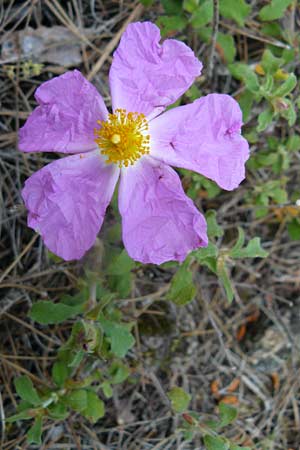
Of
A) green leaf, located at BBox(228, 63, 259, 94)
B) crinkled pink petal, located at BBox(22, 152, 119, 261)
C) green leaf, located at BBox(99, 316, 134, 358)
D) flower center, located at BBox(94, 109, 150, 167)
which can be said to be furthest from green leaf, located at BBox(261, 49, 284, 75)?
green leaf, located at BBox(99, 316, 134, 358)

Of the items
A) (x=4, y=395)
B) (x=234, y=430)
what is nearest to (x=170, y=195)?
(x=4, y=395)

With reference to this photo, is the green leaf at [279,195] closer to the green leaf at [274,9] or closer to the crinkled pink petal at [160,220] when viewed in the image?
the green leaf at [274,9]

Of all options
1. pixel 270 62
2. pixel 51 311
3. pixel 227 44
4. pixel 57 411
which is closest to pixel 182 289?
pixel 51 311

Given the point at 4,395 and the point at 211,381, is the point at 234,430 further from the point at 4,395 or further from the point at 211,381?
the point at 4,395

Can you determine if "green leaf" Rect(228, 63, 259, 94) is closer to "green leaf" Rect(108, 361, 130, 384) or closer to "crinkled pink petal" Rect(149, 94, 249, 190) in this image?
"crinkled pink petal" Rect(149, 94, 249, 190)

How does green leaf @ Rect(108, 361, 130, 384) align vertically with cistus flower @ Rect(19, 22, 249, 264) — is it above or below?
below

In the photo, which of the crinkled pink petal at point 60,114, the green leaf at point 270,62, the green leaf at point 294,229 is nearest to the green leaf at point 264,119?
the green leaf at point 270,62
